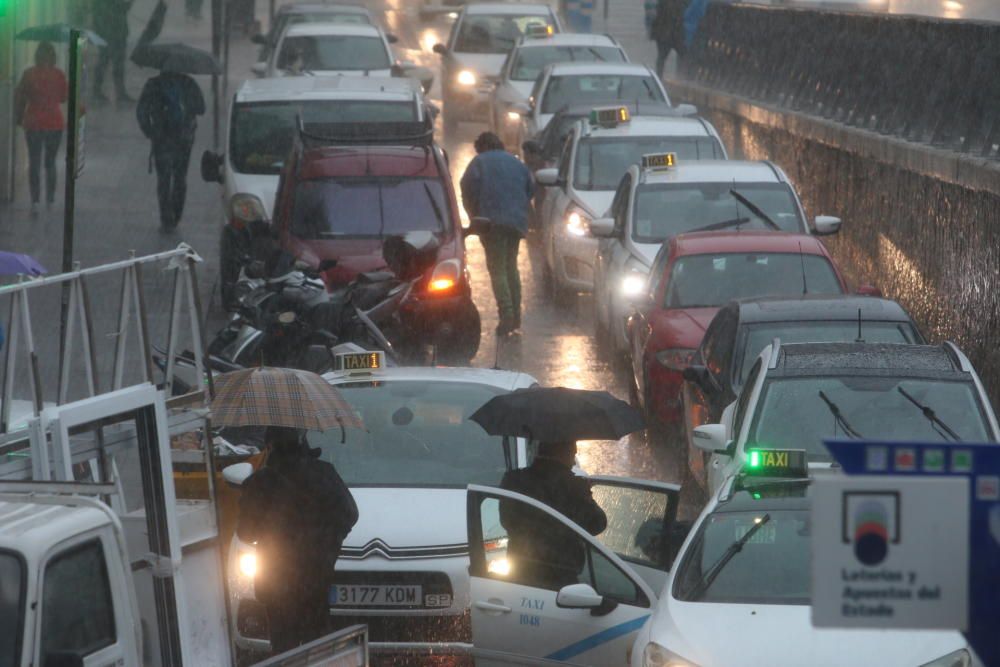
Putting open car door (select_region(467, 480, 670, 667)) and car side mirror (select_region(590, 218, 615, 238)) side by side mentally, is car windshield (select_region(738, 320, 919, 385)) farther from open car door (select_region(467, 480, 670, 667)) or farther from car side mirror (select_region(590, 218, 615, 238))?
car side mirror (select_region(590, 218, 615, 238))

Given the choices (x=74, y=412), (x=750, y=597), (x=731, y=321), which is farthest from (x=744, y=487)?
(x=731, y=321)

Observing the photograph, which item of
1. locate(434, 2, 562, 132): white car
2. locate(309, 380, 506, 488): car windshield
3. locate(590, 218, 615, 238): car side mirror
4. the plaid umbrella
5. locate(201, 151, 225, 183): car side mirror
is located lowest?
locate(434, 2, 562, 132): white car

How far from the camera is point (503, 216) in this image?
1764 centimetres

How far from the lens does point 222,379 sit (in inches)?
349

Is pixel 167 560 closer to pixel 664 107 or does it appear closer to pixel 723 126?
pixel 664 107

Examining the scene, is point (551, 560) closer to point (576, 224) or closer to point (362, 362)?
point (362, 362)

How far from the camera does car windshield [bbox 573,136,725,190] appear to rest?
20203 mm

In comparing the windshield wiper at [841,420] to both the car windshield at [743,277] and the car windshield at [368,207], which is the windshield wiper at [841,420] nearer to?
the car windshield at [743,277]

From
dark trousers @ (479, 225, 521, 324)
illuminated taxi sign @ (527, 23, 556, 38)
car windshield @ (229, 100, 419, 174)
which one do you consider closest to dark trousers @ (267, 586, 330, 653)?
dark trousers @ (479, 225, 521, 324)

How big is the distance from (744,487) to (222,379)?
2359mm

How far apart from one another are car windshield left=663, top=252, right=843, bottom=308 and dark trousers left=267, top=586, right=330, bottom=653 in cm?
671

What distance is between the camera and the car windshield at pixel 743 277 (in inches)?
562

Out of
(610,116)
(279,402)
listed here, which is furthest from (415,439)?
(610,116)

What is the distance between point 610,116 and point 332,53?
9339 mm
